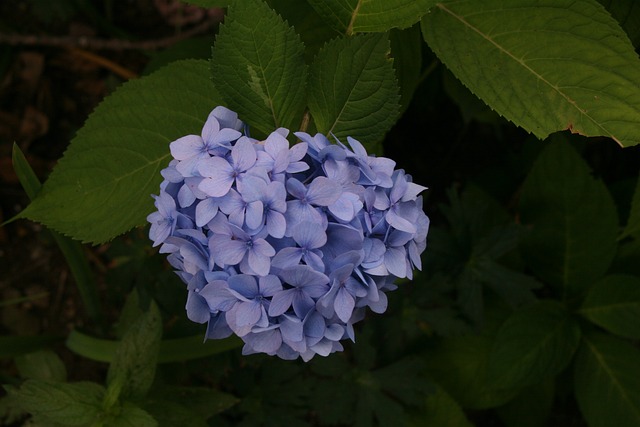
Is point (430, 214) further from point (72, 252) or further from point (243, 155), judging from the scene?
point (243, 155)

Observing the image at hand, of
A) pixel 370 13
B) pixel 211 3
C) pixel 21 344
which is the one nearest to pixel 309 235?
pixel 370 13

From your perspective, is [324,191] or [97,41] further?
[97,41]

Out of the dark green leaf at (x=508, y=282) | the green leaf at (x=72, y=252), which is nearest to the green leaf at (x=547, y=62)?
the dark green leaf at (x=508, y=282)

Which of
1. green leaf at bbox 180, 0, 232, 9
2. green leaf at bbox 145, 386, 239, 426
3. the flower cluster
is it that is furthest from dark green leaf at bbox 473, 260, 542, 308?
green leaf at bbox 180, 0, 232, 9

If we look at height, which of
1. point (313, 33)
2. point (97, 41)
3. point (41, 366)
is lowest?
point (41, 366)

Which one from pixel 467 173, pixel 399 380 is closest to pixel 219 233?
pixel 399 380

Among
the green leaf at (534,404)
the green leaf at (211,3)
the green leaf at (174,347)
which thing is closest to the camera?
the green leaf at (211,3)

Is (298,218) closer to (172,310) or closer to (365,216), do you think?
(365,216)

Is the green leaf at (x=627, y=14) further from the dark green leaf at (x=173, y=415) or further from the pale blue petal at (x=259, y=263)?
the dark green leaf at (x=173, y=415)
